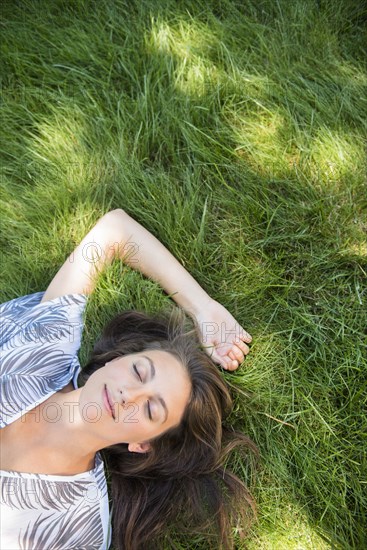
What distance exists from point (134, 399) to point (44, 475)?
1.88 ft

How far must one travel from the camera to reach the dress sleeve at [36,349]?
240 cm

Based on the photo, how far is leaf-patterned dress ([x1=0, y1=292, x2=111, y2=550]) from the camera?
7.50 ft

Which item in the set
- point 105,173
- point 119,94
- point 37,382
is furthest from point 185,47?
point 37,382

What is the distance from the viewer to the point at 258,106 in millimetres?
3031

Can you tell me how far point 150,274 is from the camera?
9.15 feet

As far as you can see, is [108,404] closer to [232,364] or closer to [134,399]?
[134,399]

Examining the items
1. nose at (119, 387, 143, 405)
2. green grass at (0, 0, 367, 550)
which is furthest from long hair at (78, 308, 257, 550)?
nose at (119, 387, 143, 405)

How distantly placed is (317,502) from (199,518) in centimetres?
56

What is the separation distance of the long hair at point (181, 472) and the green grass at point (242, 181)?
4.2 inches

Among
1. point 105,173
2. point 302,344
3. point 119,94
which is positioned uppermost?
point 119,94

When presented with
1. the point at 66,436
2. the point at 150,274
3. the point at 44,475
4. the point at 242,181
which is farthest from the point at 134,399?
the point at 242,181

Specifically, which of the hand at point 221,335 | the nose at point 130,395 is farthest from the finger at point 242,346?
the nose at point 130,395

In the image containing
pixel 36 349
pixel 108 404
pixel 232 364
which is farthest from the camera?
pixel 232 364

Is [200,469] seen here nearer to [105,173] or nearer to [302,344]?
[302,344]
